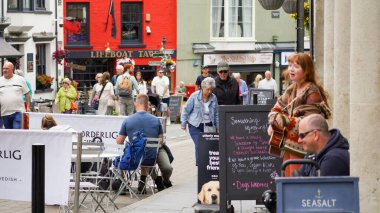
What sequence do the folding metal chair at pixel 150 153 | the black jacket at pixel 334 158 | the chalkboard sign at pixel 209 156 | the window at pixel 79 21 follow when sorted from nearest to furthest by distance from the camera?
the black jacket at pixel 334 158
the chalkboard sign at pixel 209 156
the folding metal chair at pixel 150 153
the window at pixel 79 21

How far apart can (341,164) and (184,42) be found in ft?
140

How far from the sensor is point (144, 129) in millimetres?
16391

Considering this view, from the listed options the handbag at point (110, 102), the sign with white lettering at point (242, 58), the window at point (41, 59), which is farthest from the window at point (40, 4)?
the handbag at point (110, 102)

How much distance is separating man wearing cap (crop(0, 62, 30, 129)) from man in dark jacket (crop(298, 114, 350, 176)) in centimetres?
1321

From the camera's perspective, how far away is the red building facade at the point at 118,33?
49844 mm

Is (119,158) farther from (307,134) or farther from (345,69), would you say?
(307,134)

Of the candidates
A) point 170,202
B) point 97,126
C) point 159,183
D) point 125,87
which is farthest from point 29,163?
point 125,87

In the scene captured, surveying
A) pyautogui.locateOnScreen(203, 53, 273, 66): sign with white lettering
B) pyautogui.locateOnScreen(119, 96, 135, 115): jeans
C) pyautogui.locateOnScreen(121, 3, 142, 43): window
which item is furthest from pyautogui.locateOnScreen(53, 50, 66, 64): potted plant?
pyautogui.locateOnScreen(119, 96, 135, 115): jeans

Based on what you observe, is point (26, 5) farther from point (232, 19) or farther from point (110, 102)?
point (232, 19)

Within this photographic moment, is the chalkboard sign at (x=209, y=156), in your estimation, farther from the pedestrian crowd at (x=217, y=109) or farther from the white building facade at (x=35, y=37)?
the white building facade at (x=35, y=37)

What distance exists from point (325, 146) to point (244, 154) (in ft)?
14.1

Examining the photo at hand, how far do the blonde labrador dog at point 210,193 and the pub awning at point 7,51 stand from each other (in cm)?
2305

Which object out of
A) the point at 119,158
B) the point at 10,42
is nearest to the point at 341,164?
the point at 119,158

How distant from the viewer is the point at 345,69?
12.2 metres
